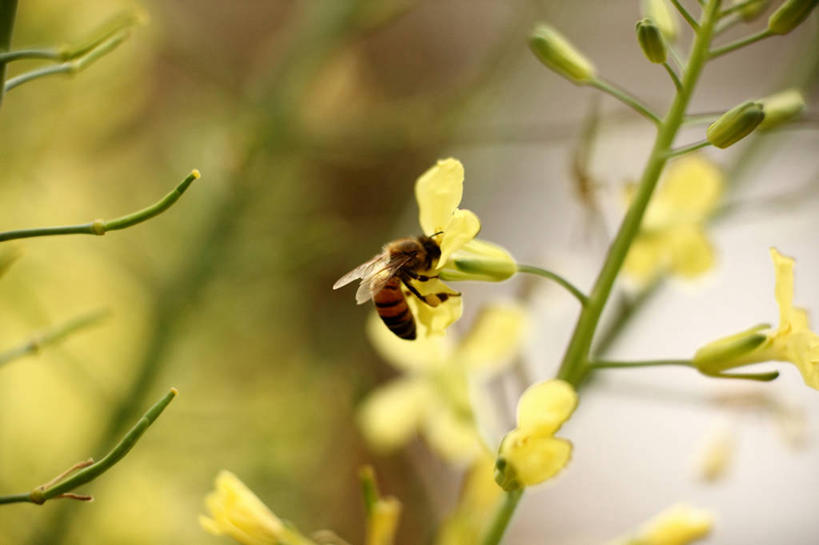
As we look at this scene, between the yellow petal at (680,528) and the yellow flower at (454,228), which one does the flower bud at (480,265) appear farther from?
the yellow petal at (680,528)

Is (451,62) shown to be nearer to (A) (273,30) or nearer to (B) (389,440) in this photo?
(A) (273,30)

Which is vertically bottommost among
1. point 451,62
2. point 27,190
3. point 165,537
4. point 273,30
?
point 165,537

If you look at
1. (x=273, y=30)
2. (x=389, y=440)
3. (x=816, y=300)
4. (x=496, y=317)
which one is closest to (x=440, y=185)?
(x=496, y=317)

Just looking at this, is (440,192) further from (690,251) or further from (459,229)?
(690,251)

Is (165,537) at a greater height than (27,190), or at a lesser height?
lesser

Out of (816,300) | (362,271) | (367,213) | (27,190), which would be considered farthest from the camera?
(367,213)
